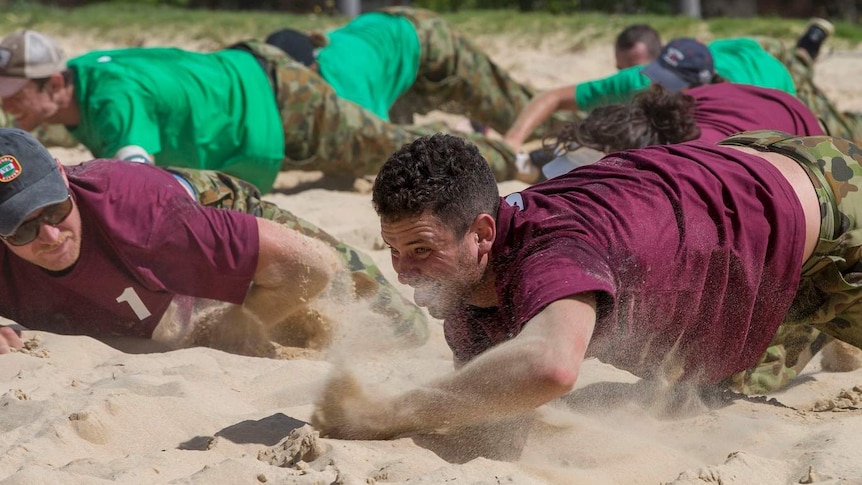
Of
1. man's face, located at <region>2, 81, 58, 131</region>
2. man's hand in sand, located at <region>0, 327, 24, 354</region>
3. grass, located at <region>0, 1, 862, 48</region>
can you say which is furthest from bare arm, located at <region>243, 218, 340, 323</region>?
grass, located at <region>0, 1, 862, 48</region>

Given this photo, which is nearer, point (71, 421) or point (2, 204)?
point (71, 421)

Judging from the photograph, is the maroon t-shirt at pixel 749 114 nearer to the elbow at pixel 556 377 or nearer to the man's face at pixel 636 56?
the elbow at pixel 556 377

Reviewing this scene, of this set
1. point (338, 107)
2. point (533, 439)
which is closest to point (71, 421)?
point (533, 439)

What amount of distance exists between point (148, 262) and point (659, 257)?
1661mm

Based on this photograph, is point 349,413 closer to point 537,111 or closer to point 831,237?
point 831,237

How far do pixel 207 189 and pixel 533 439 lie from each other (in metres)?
1.68

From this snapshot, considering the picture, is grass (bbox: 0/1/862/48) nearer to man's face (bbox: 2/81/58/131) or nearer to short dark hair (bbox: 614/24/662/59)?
short dark hair (bbox: 614/24/662/59)

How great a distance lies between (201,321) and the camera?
159 inches

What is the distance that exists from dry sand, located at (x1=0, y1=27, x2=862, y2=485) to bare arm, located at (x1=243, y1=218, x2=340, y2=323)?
20cm

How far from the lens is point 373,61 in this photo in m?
6.38

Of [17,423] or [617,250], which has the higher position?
[617,250]

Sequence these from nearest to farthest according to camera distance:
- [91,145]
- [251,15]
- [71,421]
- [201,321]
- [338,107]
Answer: [71,421]
[201,321]
[91,145]
[338,107]
[251,15]

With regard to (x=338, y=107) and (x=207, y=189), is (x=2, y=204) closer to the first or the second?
(x=207, y=189)

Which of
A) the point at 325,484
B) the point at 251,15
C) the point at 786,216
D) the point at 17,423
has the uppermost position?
the point at 786,216
